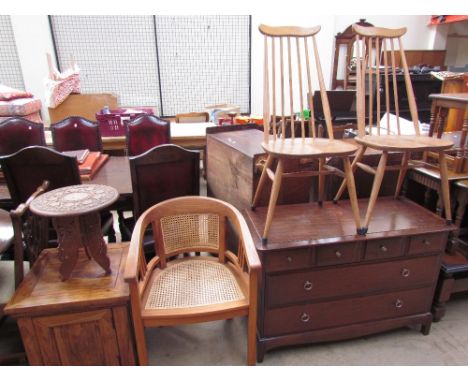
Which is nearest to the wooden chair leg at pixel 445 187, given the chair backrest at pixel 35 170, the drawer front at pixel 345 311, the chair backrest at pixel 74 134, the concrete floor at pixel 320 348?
the drawer front at pixel 345 311

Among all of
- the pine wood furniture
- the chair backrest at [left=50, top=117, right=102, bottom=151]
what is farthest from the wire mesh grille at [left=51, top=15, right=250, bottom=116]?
the pine wood furniture

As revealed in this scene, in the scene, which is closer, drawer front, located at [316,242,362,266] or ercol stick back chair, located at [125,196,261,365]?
ercol stick back chair, located at [125,196,261,365]

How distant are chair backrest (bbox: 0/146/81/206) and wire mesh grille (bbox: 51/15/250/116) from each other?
10.4 ft

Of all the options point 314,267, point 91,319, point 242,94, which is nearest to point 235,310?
point 314,267

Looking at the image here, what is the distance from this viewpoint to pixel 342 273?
5.12 feet

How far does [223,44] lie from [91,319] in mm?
4236

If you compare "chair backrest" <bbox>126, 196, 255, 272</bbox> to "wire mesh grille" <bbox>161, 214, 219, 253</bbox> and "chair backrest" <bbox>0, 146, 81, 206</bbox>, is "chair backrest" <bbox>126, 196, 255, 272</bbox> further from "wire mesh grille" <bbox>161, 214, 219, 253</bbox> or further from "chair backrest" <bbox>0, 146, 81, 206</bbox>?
"chair backrest" <bbox>0, 146, 81, 206</bbox>

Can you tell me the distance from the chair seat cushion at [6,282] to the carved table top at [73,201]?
438 millimetres

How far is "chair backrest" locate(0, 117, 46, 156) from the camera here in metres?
2.52

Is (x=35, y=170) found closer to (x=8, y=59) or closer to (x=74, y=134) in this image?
(x=74, y=134)

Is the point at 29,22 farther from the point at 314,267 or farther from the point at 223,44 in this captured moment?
the point at 314,267

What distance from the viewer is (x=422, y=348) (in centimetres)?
171

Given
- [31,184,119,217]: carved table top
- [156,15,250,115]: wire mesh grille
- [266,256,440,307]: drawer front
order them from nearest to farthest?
[31,184,119,217]: carved table top → [266,256,440,307]: drawer front → [156,15,250,115]: wire mesh grille

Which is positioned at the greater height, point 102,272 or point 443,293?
point 102,272
